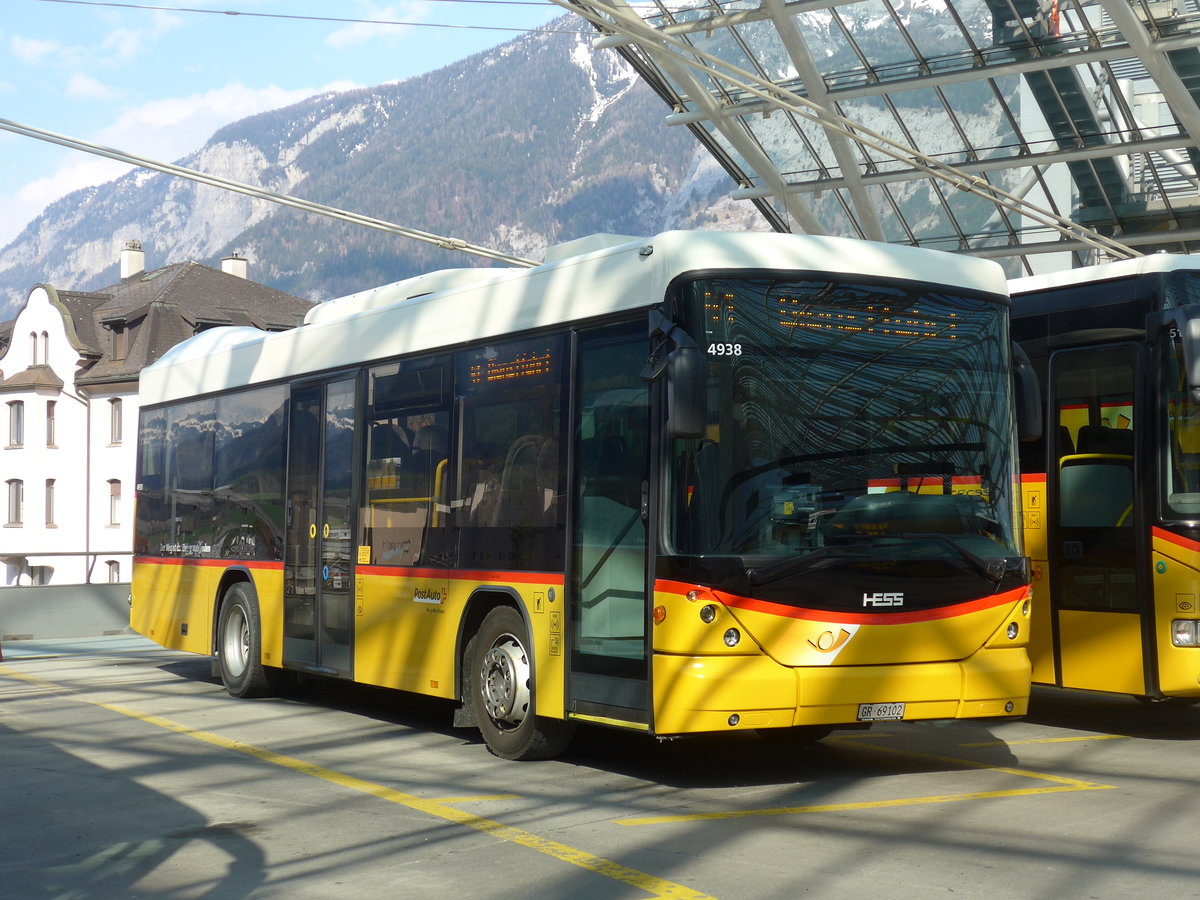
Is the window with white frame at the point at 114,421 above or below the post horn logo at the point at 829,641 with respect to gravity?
above

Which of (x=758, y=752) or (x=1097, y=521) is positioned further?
(x=1097, y=521)

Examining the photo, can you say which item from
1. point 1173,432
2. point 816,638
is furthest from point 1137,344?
point 816,638

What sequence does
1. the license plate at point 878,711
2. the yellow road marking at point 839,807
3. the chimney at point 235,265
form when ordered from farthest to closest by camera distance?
the chimney at point 235,265 → the license plate at point 878,711 → the yellow road marking at point 839,807

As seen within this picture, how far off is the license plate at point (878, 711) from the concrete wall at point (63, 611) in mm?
16818

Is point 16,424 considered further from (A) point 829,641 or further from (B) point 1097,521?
(A) point 829,641

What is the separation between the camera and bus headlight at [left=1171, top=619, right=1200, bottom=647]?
10.4 metres

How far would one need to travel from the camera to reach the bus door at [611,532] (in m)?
8.74

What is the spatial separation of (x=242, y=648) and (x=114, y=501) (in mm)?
48075

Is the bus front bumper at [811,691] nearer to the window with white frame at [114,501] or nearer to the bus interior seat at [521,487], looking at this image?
the bus interior seat at [521,487]

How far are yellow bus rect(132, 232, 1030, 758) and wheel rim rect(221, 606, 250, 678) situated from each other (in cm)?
324

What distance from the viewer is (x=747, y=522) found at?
332 inches

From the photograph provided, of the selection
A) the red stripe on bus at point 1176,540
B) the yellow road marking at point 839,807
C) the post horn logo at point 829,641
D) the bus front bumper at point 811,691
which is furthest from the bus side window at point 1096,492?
the post horn logo at point 829,641

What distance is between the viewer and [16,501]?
6222cm

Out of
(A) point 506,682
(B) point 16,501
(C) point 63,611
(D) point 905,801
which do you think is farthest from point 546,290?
(B) point 16,501
